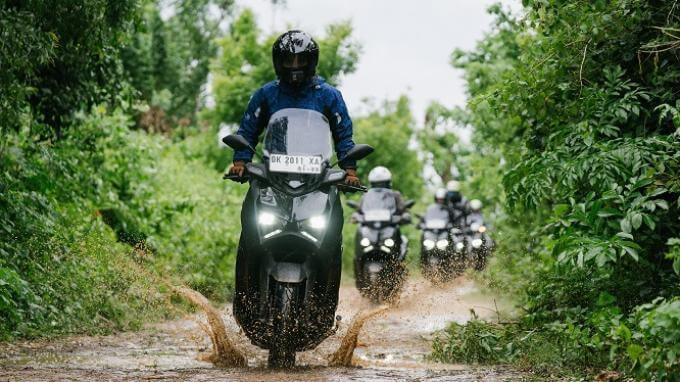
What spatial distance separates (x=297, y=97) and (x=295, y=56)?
0.32 m

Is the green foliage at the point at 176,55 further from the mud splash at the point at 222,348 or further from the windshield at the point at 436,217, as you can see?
the mud splash at the point at 222,348

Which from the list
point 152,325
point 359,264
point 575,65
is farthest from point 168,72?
point 575,65

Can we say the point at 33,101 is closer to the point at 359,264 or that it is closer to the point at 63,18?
the point at 63,18

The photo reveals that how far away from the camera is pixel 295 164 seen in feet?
19.9

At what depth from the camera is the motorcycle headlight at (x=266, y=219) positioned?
6.01 meters

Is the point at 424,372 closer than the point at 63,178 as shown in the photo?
Yes

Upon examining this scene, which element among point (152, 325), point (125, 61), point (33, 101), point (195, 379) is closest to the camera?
point (195, 379)

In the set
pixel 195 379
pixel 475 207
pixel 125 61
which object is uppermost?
pixel 125 61

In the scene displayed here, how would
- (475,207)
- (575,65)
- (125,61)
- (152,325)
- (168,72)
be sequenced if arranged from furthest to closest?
(168,72)
(125,61)
(475,207)
(152,325)
(575,65)

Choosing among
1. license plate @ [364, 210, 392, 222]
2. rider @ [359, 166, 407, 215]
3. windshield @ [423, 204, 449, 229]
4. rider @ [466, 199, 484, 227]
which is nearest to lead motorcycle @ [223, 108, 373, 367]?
license plate @ [364, 210, 392, 222]

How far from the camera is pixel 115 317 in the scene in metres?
9.73

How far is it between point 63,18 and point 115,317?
10.3ft

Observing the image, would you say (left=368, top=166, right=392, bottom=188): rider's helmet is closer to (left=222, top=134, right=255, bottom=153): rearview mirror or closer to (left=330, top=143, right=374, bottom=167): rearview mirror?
(left=330, top=143, right=374, bottom=167): rearview mirror

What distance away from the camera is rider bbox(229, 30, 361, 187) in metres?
6.34
